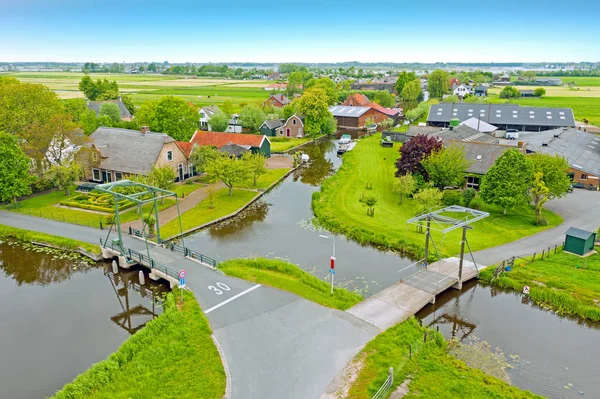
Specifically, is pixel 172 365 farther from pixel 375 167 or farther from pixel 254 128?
pixel 254 128

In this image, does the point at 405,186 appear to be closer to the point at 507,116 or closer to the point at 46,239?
the point at 46,239

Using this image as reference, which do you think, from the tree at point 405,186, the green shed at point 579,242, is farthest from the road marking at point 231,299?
the green shed at point 579,242

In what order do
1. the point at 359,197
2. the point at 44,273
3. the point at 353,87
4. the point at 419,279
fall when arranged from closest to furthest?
1. the point at 419,279
2. the point at 44,273
3. the point at 359,197
4. the point at 353,87

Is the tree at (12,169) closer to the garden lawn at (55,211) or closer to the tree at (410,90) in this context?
the garden lawn at (55,211)

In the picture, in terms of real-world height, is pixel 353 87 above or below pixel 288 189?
above

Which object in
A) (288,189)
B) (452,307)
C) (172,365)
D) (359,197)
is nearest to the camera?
(172,365)

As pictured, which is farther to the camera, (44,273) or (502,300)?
(44,273)

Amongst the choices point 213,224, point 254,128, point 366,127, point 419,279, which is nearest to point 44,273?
point 213,224
